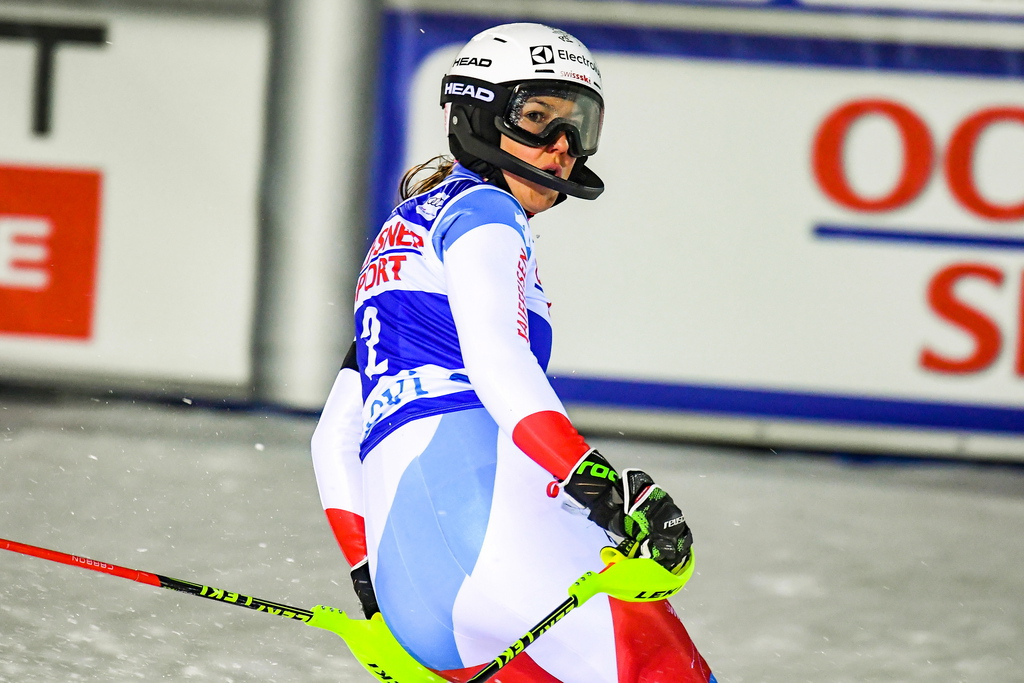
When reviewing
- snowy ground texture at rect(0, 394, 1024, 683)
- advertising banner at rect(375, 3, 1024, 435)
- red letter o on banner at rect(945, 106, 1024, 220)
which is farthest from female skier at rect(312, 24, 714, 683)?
red letter o on banner at rect(945, 106, 1024, 220)

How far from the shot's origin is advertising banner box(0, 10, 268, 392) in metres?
5.55

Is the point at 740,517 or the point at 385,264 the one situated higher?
the point at 385,264

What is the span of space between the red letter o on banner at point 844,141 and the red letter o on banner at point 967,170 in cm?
10

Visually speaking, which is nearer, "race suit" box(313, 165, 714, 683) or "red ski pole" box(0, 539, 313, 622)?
"race suit" box(313, 165, 714, 683)

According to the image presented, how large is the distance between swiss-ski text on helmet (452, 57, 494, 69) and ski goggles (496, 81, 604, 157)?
0.26ft

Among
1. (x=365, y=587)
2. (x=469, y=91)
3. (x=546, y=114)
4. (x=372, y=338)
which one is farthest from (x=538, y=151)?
(x=365, y=587)

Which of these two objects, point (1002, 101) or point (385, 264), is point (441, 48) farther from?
point (385, 264)

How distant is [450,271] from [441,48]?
406 cm

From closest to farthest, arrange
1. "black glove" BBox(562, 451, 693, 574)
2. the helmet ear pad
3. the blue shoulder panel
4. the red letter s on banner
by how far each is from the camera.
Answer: "black glove" BBox(562, 451, 693, 574) → the blue shoulder panel → the helmet ear pad → the red letter s on banner

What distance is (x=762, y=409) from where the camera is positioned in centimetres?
554

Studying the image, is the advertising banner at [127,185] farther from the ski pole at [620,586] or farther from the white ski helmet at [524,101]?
the ski pole at [620,586]

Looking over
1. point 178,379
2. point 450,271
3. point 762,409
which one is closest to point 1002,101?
point 762,409

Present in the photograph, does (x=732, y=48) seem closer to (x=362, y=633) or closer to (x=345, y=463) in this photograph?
(x=345, y=463)

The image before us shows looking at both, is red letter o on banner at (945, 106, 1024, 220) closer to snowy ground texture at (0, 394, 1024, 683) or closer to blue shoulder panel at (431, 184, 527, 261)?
snowy ground texture at (0, 394, 1024, 683)
